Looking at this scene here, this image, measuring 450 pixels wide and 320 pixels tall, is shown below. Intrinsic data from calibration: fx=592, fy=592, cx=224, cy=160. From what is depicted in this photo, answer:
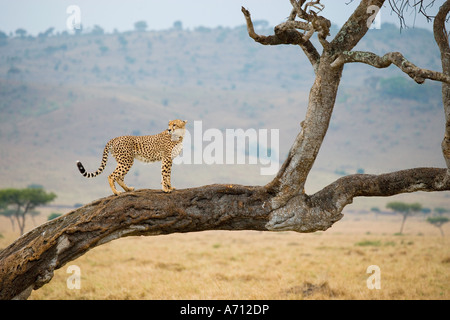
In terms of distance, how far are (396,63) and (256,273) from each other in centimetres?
1301

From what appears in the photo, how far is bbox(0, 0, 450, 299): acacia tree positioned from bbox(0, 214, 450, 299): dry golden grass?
8.33m

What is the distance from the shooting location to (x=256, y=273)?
60.2 feet

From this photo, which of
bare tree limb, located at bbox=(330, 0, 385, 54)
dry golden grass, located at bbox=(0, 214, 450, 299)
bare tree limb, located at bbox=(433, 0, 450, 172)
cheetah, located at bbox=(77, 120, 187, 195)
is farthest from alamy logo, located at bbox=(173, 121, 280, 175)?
cheetah, located at bbox=(77, 120, 187, 195)

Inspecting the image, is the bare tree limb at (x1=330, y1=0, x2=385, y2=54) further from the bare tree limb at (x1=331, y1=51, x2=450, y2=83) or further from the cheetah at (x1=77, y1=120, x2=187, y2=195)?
the cheetah at (x1=77, y1=120, x2=187, y2=195)

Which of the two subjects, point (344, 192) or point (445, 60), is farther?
point (445, 60)

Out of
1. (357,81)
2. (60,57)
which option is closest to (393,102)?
(357,81)

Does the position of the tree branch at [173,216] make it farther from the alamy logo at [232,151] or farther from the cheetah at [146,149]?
the alamy logo at [232,151]

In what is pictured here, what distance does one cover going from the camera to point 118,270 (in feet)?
63.9

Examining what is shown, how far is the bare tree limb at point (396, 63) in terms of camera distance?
6.06 meters

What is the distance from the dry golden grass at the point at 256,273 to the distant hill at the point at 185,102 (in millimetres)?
49101

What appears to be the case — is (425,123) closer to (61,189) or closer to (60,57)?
(61,189)

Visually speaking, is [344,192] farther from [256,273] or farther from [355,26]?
[256,273]

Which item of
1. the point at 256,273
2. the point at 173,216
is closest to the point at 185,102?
the point at 256,273

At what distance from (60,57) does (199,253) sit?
149 m
